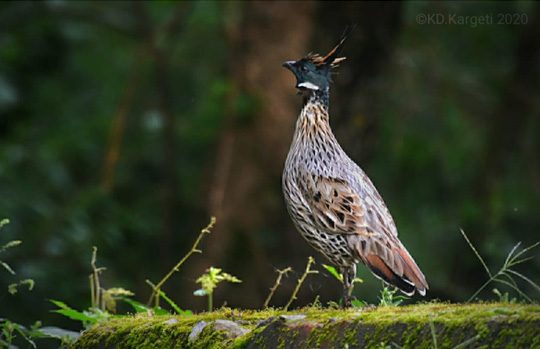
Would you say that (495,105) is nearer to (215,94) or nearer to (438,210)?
(438,210)

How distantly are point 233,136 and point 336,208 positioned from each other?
4180mm

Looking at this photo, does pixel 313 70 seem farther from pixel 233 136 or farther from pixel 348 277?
pixel 233 136

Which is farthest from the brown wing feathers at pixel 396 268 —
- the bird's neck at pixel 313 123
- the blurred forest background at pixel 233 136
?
the blurred forest background at pixel 233 136

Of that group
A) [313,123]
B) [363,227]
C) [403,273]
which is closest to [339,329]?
[403,273]

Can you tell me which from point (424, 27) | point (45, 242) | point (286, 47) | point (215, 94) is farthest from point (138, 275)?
point (424, 27)

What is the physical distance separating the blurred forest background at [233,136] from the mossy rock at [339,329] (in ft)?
13.0

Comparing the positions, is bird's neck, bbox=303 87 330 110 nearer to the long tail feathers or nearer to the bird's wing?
the bird's wing

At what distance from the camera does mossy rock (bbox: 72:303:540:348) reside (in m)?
3.06

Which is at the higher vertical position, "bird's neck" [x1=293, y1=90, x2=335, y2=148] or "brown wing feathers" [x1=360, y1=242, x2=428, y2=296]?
"bird's neck" [x1=293, y1=90, x2=335, y2=148]

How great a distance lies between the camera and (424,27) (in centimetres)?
1132

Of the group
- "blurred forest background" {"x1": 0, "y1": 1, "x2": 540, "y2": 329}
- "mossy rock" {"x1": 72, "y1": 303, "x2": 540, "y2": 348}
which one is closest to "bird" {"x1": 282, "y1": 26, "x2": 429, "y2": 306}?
"mossy rock" {"x1": 72, "y1": 303, "x2": 540, "y2": 348}

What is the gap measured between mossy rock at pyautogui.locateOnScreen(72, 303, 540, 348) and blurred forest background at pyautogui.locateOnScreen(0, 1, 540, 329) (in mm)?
3966

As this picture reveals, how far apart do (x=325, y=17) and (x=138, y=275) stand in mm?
4282

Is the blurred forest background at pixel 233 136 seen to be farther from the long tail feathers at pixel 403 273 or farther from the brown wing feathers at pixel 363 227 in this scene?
the long tail feathers at pixel 403 273
